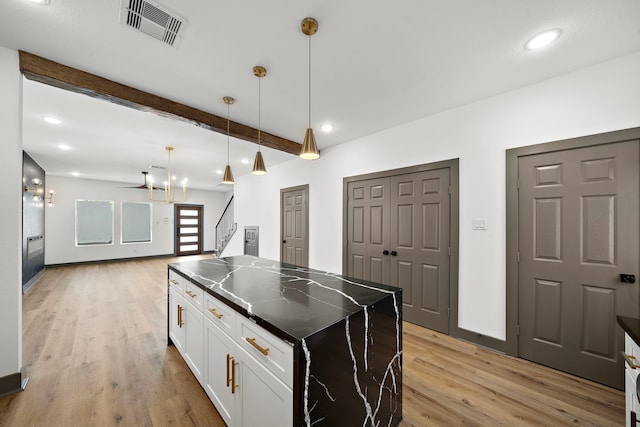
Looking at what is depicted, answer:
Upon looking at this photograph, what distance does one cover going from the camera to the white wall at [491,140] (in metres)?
1.97

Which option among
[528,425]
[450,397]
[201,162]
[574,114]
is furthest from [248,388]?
[201,162]

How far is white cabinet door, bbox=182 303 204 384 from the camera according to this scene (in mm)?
1833

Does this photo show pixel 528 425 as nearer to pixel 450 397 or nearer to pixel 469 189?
pixel 450 397

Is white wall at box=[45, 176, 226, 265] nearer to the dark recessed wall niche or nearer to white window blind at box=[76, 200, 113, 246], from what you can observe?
white window blind at box=[76, 200, 113, 246]

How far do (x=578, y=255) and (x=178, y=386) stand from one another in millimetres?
3549

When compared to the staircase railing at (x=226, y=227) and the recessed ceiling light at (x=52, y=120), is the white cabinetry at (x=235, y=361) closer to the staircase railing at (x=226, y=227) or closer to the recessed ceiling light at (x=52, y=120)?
the recessed ceiling light at (x=52, y=120)

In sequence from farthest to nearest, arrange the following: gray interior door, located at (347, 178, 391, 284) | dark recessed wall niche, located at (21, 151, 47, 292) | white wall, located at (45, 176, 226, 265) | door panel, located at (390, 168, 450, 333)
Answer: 1. white wall, located at (45, 176, 226, 265)
2. dark recessed wall niche, located at (21, 151, 47, 292)
3. gray interior door, located at (347, 178, 391, 284)
4. door panel, located at (390, 168, 450, 333)

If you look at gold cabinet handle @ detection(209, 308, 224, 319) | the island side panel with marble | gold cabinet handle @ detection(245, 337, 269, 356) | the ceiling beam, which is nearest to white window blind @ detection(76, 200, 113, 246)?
the ceiling beam

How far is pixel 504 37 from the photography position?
1715 millimetres

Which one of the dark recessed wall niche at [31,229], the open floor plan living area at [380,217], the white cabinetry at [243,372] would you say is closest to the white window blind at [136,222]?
the dark recessed wall niche at [31,229]

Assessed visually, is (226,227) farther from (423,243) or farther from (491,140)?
(491,140)

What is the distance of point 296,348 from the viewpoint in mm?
955

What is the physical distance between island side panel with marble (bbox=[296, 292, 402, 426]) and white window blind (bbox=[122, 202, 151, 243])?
9.34 meters

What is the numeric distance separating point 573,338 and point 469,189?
158cm
